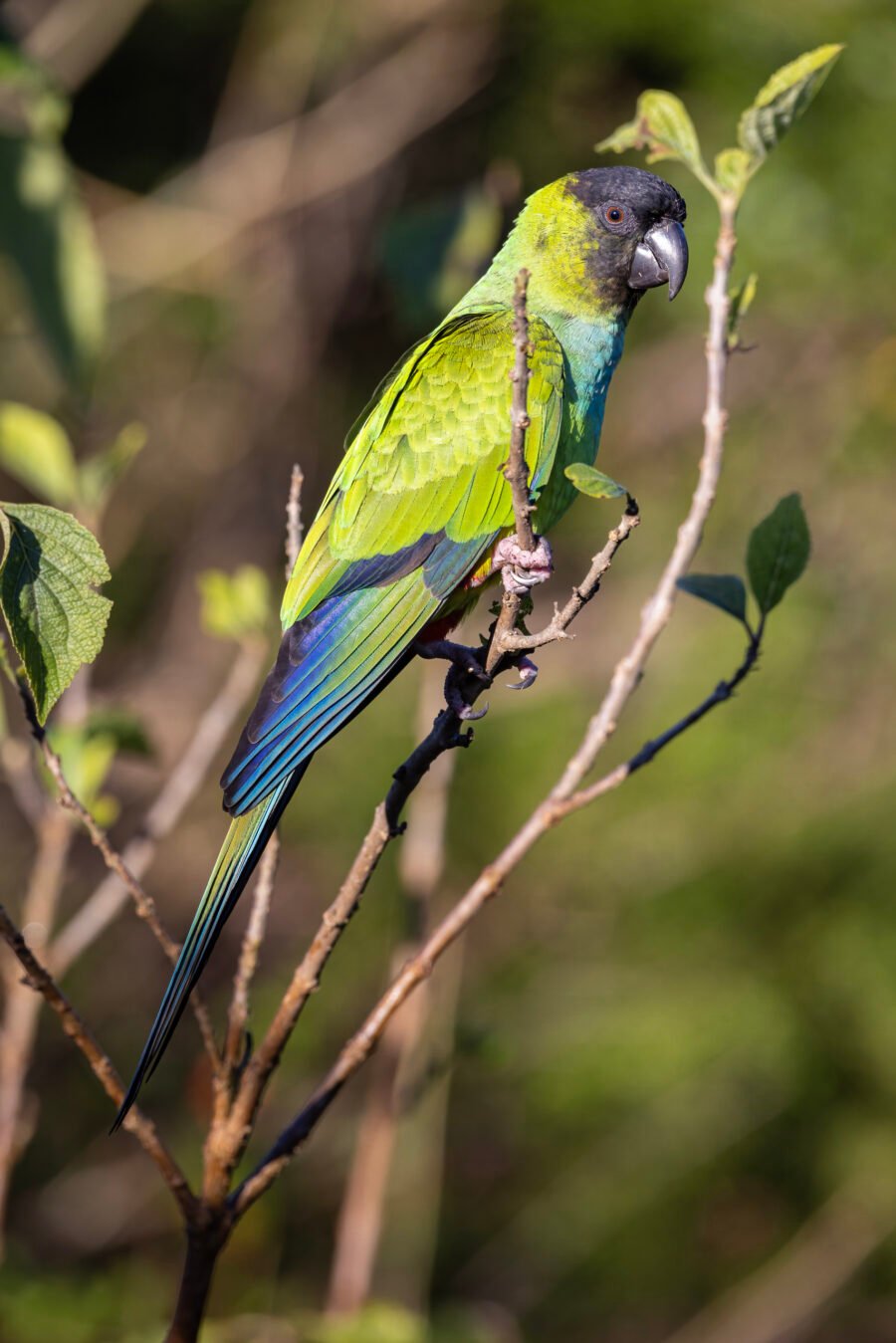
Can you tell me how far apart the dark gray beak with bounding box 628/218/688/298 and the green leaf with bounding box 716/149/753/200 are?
0.90 m

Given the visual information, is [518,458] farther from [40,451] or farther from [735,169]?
[40,451]

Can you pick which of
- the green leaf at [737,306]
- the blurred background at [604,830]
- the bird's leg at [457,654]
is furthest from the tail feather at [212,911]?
the blurred background at [604,830]

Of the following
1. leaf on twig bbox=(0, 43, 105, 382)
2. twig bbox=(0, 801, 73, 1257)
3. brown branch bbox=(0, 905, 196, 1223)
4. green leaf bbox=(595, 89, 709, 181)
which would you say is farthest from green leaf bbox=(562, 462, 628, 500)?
leaf on twig bbox=(0, 43, 105, 382)

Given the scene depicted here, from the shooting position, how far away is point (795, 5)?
16.0ft

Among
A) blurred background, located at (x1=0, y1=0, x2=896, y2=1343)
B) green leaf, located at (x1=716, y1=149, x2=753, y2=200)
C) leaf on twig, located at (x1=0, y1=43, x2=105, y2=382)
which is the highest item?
leaf on twig, located at (x1=0, y1=43, x2=105, y2=382)

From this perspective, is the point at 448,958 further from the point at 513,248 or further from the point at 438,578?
the point at 513,248

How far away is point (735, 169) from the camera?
1.92 m

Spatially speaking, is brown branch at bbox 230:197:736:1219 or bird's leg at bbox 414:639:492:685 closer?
brown branch at bbox 230:197:736:1219

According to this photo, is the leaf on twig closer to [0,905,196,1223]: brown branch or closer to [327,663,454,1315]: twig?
[327,663,454,1315]: twig

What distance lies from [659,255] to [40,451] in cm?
134

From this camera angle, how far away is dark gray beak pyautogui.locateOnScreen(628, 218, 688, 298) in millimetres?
2852

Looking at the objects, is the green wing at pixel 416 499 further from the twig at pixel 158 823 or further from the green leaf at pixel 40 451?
the green leaf at pixel 40 451

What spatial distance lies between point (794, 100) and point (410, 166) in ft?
14.9

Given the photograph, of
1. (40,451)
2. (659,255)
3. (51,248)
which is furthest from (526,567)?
(51,248)
